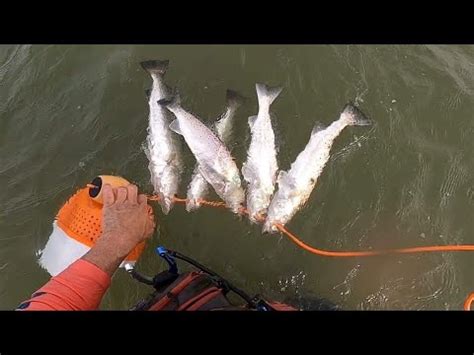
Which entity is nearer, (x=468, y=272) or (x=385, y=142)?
(x=468, y=272)

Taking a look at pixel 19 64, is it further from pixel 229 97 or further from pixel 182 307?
pixel 182 307

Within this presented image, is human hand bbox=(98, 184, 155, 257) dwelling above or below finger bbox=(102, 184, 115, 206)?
below

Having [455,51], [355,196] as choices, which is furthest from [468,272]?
[455,51]

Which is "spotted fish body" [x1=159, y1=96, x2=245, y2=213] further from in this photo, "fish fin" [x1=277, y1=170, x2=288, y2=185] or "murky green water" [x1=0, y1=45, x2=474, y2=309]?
"fish fin" [x1=277, y1=170, x2=288, y2=185]

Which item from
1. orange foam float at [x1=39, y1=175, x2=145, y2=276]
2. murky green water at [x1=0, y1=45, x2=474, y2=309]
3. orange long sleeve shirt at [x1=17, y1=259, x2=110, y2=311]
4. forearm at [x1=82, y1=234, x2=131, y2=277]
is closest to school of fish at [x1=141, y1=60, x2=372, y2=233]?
murky green water at [x1=0, y1=45, x2=474, y2=309]

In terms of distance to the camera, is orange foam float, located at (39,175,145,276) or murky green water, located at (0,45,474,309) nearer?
orange foam float, located at (39,175,145,276)

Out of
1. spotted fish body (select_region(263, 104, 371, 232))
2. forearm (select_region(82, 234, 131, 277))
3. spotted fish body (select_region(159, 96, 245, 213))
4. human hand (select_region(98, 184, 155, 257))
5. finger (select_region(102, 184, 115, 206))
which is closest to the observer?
forearm (select_region(82, 234, 131, 277))
